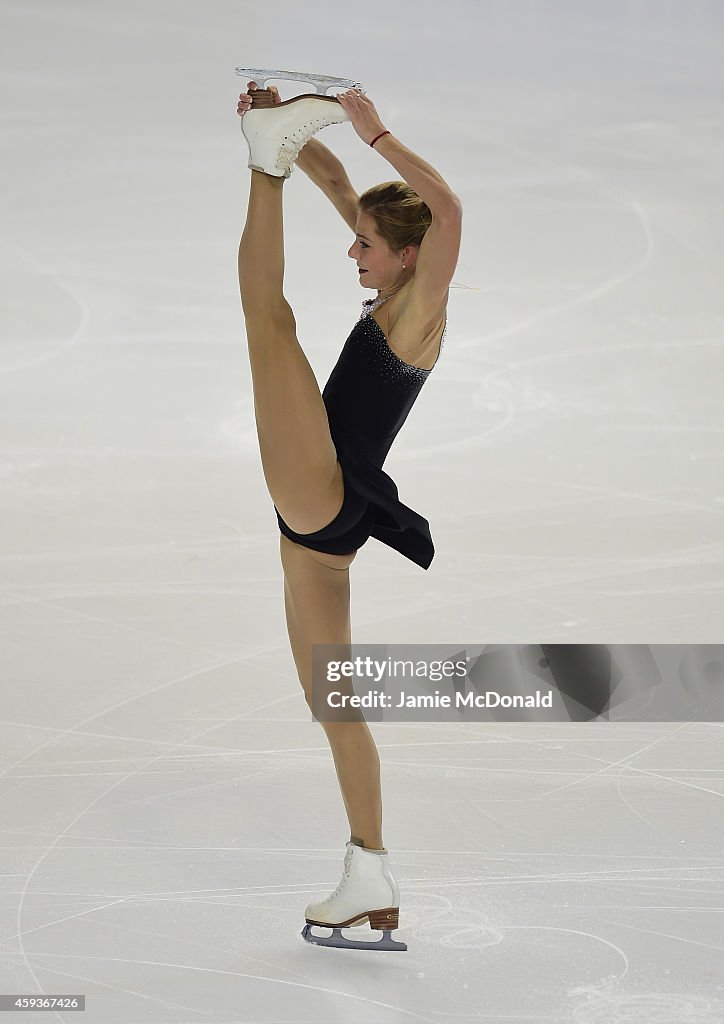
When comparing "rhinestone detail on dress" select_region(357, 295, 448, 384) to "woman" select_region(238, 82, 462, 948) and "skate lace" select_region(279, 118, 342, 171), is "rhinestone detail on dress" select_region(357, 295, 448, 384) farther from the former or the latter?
"skate lace" select_region(279, 118, 342, 171)

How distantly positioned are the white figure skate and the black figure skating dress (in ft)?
2.43

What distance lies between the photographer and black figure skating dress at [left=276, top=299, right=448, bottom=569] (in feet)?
10.2

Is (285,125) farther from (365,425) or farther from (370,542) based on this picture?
(370,542)

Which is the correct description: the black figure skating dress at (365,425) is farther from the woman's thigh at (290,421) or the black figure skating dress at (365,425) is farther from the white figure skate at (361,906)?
the white figure skate at (361,906)

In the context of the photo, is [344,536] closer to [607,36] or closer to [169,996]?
[169,996]

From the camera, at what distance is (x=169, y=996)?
2.84 m

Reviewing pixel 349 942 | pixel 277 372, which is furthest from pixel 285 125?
pixel 349 942

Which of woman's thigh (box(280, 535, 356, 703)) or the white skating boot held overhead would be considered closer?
the white skating boot held overhead

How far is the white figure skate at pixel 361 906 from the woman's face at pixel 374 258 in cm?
133

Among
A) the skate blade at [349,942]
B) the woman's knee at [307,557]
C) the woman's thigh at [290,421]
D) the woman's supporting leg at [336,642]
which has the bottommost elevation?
the skate blade at [349,942]

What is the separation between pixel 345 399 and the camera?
124 inches

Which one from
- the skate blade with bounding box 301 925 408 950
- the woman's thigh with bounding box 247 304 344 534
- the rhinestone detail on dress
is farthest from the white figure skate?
the rhinestone detail on dress

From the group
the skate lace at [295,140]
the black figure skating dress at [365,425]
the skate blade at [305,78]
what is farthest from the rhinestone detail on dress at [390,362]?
the skate blade at [305,78]

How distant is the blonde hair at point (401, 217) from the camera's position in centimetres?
311
